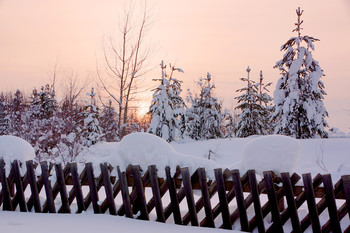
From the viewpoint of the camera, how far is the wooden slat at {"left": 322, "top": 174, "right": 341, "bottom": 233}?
3305mm

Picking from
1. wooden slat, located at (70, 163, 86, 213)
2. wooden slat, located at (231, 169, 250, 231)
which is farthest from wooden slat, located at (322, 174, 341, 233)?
wooden slat, located at (70, 163, 86, 213)

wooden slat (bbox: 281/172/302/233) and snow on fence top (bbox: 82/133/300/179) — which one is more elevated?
snow on fence top (bbox: 82/133/300/179)

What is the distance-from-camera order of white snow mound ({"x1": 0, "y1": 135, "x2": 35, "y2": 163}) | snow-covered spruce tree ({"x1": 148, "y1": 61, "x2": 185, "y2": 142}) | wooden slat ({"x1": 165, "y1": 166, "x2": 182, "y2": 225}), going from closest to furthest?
wooden slat ({"x1": 165, "y1": 166, "x2": 182, "y2": 225})
white snow mound ({"x1": 0, "y1": 135, "x2": 35, "y2": 163})
snow-covered spruce tree ({"x1": 148, "y1": 61, "x2": 185, "y2": 142})

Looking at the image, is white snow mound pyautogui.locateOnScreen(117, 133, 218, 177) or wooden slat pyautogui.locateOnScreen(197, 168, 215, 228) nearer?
wooden slat pyautogui.locateOnScreen(197, 168, 215, 228)

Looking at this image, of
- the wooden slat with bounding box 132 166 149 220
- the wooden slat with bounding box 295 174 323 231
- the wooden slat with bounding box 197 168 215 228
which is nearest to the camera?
the wooden slat with bounding box 295 174 323 231

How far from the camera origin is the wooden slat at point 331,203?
10.8 ft

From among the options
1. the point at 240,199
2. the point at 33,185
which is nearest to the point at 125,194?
the point at 240,199

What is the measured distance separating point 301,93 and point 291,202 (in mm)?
15540

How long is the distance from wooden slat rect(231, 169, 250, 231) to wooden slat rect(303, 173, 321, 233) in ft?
2.26

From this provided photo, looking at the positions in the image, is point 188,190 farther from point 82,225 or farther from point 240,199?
point 82,225

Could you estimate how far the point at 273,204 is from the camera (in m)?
3.47

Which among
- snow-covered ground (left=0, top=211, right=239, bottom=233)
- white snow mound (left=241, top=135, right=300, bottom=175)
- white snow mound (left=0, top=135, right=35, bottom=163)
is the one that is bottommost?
snow-covered ground (left=0, top=211, right=239, bottom=233)

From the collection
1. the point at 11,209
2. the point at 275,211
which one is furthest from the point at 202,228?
the point at 11,209

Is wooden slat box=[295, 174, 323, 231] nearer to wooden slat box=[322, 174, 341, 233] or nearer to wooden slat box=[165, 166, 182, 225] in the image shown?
wooden slat box=[322, 174, 341, 233]
